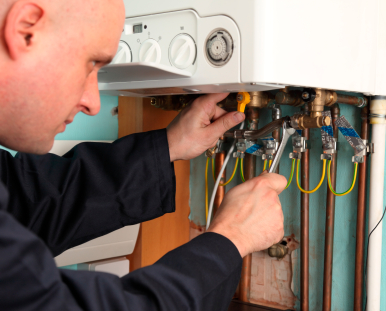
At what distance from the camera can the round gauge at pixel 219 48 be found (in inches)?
25.7

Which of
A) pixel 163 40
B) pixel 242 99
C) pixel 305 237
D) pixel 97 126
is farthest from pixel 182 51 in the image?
pixel 305 237

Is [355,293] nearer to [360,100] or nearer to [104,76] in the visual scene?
[360,100]

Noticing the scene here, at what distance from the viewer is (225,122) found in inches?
34.8

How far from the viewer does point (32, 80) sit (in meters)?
0.46

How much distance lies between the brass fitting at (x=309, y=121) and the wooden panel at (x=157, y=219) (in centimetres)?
51

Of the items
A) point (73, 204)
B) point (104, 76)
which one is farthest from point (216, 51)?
point (73, 204)

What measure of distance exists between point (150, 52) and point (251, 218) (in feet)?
1.23

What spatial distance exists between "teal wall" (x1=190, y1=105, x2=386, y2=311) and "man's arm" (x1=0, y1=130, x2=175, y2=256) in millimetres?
415

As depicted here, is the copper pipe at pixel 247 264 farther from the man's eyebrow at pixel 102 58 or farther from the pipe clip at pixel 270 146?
the man's eyebrow at pixel 102 58

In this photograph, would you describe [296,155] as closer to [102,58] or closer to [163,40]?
[163,40]

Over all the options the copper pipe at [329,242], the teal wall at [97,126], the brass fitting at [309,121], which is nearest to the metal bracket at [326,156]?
the copper pipe at [329,242]

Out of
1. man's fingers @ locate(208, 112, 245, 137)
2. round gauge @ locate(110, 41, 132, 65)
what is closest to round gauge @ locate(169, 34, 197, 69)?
round gauge @ locate(110, 41, 132, 65)

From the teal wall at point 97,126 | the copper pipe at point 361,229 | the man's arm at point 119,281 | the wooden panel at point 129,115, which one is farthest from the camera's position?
the wooden panel at point 129,115

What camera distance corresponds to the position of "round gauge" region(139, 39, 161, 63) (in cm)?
74
